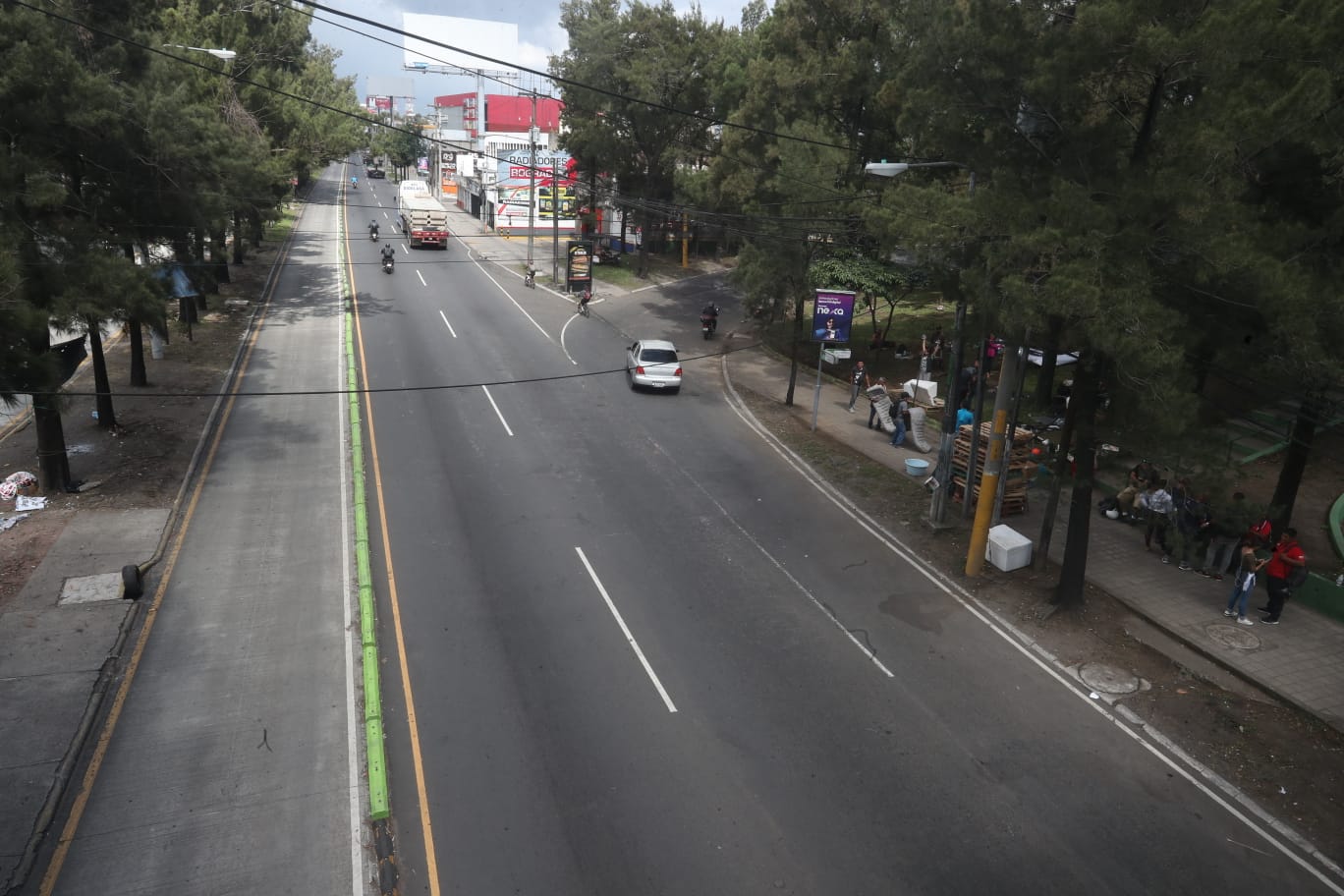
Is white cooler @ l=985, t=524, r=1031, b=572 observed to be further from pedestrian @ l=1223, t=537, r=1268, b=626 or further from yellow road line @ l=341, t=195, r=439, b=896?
yellow road line @ l=341, t=195, r=439, b=896

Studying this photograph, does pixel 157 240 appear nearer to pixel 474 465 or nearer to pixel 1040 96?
pixel 474 465

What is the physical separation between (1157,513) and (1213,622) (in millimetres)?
2956

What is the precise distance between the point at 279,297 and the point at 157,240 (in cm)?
1720

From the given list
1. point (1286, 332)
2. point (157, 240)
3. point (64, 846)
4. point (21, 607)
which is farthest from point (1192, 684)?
point (157, 240)

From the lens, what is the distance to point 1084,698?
473 inches

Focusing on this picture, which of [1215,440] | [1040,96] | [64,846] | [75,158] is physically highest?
[1040,96]

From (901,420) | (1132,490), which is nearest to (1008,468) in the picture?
(1132,490)

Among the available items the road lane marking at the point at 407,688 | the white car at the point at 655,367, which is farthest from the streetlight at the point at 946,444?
the road lane marking at the point at 407,688

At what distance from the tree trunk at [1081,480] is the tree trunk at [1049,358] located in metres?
0.52

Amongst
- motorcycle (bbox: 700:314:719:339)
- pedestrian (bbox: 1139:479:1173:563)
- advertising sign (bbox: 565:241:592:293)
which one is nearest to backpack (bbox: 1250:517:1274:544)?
pedestrian (bbox: 1139:479:1173:563)

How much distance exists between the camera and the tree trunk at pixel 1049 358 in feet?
42.5

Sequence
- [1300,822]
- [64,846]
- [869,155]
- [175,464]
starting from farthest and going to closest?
[869,155] < [175,464] < [1300,822] < [64,846]

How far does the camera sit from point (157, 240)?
2077 centimetres

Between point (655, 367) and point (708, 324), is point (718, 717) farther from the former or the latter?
point (708, 324)
